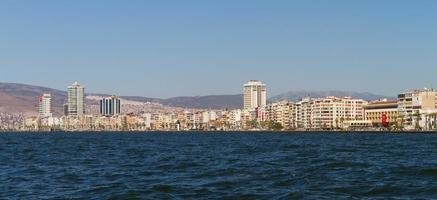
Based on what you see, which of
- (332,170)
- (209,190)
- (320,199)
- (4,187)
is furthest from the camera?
(332,170)

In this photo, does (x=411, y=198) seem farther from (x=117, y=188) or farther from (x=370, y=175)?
(x=117, y=188)

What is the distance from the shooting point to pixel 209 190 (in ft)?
95.9

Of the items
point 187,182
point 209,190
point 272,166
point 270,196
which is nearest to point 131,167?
point 272,166

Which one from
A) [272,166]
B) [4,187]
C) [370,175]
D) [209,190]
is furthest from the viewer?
[272,166]

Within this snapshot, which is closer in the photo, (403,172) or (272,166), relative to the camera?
(403,172)

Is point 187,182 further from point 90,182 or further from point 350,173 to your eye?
point 350,173

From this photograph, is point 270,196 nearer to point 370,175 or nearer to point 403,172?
point 370,175

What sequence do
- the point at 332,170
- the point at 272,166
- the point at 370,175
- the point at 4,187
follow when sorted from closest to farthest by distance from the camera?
the point at 4,187 < the point at 370,175 < the point at 332,170 < the point at 272,166

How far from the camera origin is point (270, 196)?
88.9ft

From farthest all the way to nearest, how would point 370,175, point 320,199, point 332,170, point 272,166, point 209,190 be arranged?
1. point 272,166
2. point 332,170
3. point 370,175
4. point 209,190
5. point 320,199

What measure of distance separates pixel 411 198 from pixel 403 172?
10.9m

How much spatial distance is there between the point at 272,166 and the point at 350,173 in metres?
6.45

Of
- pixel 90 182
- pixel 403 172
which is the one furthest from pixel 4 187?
pixel 403 172

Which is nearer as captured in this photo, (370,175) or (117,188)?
(117,188)
